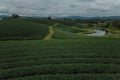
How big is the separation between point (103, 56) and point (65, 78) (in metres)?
12.4

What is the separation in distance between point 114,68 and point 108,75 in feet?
10.3

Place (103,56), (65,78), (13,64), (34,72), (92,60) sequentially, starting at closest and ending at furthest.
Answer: (65,78) → (34,72) → (13,64) → (92,60) → (103,56)

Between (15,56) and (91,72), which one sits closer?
(91,72)

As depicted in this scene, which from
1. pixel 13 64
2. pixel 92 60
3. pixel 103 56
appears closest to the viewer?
pixel 13 64

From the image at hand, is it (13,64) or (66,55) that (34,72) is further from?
(66,55)

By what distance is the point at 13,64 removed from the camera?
27219 millimetres

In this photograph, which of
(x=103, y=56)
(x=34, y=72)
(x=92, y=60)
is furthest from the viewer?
(x=103, y=56)

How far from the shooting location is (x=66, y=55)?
3253 centimetres

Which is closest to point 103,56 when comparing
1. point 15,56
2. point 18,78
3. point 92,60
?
point 92,60

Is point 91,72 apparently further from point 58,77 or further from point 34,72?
point 34,72

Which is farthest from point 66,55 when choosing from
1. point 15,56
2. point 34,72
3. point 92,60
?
point 34,72

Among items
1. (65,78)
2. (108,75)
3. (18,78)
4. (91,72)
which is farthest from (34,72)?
(108,75)

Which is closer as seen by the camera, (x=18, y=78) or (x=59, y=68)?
(x=18, y=78)

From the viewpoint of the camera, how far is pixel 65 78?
21219mm
